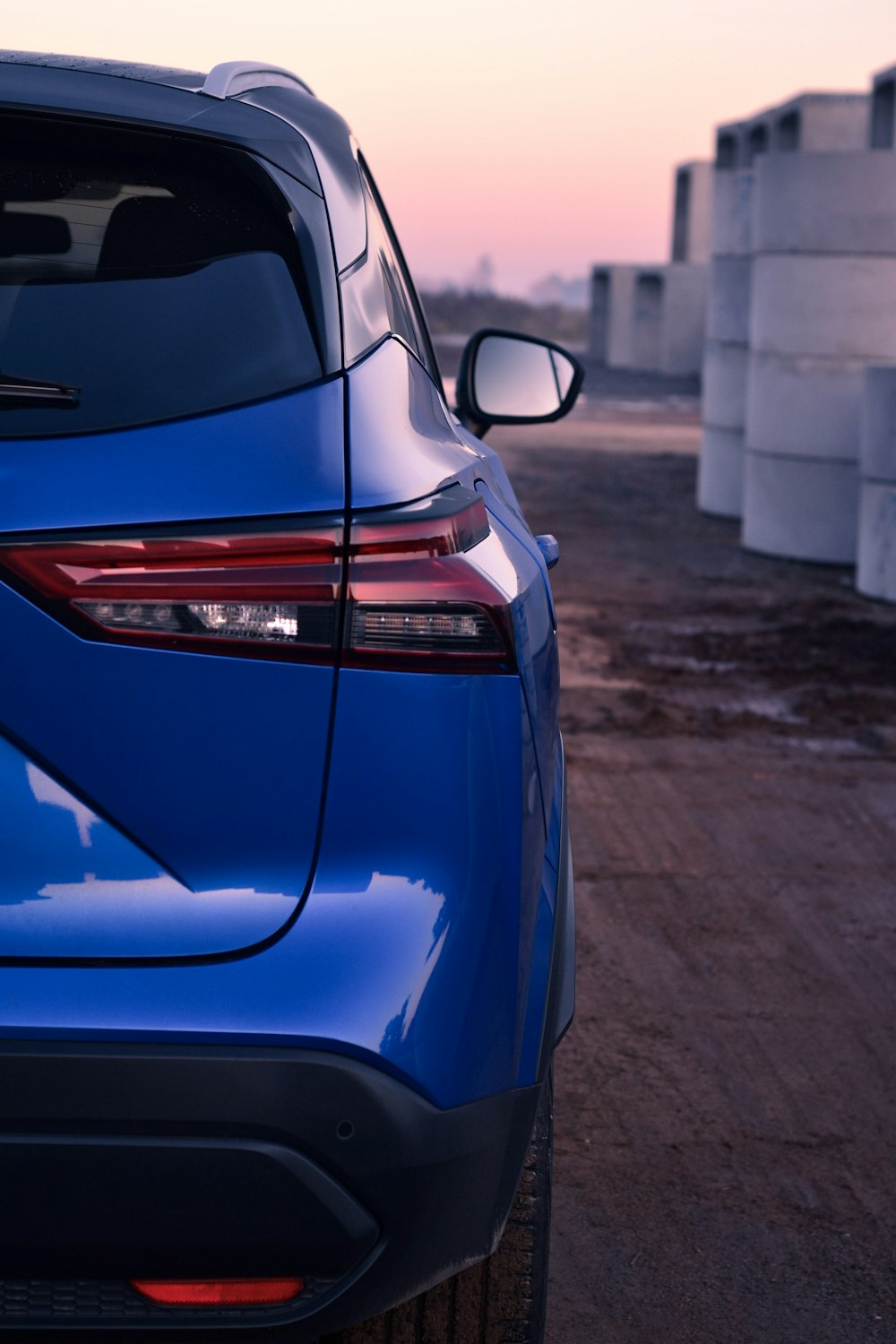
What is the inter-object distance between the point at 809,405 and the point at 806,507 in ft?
2.66

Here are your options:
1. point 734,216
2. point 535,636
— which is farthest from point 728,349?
point 535,636

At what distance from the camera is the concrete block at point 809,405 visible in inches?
479

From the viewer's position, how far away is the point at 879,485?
1027cm

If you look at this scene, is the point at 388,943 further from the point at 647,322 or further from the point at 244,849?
the point at 647,322

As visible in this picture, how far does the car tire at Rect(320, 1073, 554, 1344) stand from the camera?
1.92 meters

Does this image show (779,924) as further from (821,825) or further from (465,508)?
(465,508)

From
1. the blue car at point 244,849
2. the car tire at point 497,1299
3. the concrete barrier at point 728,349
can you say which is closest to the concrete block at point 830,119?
the concrete barrier at point 728,349

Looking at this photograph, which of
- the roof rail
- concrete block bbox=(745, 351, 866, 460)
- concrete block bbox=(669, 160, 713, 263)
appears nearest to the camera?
the roof rail

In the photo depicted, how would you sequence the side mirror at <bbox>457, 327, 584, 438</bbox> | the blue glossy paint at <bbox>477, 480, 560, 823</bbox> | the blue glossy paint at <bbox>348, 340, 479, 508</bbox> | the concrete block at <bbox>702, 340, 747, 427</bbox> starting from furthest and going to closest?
the concrete block at <bbox>702, 340, 747, 427</bbox>, the side mirror at <bbox>457, 327, 584, 438</bbox>, the blue glossy paint at <bbox>477, 480, 560, 823</bbox>, the blue glossy paint at <bbox>348, 340, 479, 508</bbox>

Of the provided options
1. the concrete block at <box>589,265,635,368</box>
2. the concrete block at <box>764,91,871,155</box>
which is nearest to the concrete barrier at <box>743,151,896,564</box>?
the concrete block at <box>764,91,871,155</box>

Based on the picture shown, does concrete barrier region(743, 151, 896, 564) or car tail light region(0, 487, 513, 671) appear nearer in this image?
car tail light region(0, 487, 513, 671)

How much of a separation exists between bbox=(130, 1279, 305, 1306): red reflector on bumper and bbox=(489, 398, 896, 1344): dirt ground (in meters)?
1.10

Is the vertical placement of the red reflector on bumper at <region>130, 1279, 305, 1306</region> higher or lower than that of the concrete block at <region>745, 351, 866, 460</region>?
lower

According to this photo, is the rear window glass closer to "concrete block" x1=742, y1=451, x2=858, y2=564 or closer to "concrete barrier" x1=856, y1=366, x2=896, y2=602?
"concrete barrier" x1=856, y1=366, x2=896, y2=602
